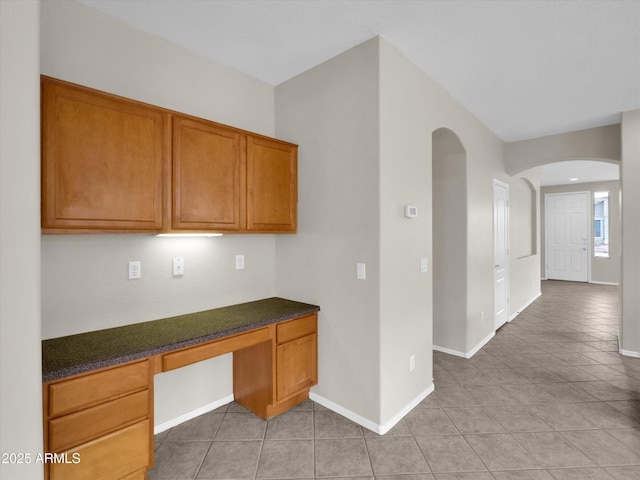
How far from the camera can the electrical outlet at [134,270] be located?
2.23 metres

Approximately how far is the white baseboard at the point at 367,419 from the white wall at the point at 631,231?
2.84 meters

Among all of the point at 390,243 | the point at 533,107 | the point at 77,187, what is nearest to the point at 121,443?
the point at 77,187

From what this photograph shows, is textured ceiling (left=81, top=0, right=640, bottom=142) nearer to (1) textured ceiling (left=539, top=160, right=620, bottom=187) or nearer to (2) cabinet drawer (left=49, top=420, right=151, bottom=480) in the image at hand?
(2) cabinet drawer (left=49, top=420, right=151, bottom=480)

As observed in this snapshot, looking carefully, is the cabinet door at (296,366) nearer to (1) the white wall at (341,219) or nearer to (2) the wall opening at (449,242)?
(1) the white wall at (341,219)

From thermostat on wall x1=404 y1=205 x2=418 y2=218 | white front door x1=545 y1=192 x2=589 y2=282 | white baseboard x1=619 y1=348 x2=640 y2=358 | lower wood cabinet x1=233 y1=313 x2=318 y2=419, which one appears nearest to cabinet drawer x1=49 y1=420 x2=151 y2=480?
lower wood cabinet x1=233 y1=313 x2=318 y2=419

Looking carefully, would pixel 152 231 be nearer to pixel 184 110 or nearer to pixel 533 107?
pixel 184 110

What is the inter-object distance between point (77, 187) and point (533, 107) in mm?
4473

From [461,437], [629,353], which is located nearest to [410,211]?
[461,437]

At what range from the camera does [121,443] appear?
5.55ft

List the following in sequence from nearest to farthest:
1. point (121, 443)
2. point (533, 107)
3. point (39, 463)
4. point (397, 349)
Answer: point (39, 463) < point (121, 443) < point (397, 349) < point (533, 107)

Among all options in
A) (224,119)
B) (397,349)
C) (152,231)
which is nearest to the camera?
(152,231)

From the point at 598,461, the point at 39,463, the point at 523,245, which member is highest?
the point at 523,245

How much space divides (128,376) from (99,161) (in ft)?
3.93

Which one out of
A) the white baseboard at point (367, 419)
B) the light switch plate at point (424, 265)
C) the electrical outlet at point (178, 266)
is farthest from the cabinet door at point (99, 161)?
the light switch plate at point (424, 265)
